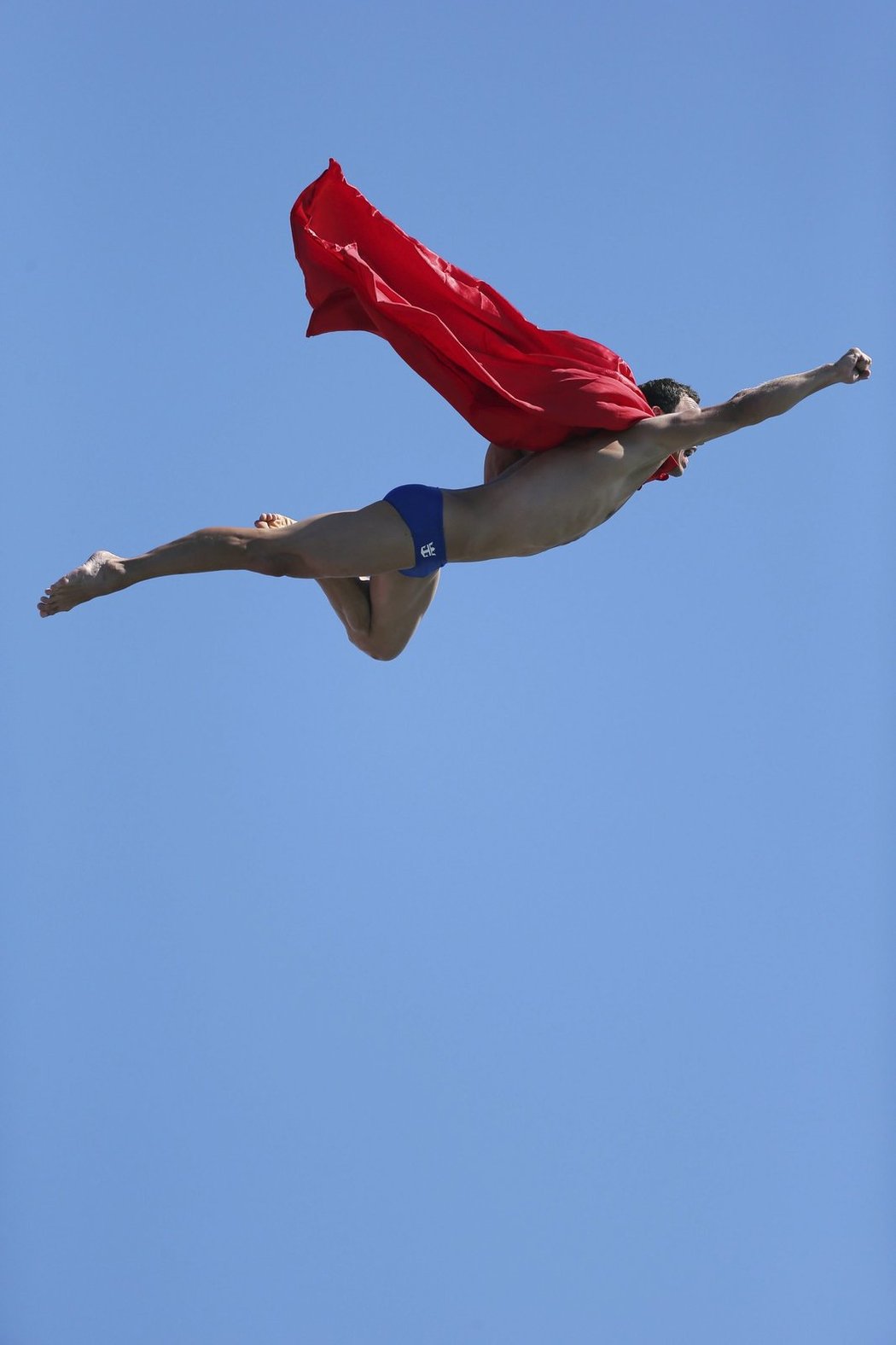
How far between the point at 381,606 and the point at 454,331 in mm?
1800

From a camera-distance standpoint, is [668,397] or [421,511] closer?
[421,511]

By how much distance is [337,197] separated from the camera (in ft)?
33.0

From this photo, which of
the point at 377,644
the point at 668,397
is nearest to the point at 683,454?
the point at 668,397

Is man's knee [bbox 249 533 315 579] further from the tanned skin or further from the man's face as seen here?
the man's face

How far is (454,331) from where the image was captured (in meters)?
9.93

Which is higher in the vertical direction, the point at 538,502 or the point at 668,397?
the point at 668,397

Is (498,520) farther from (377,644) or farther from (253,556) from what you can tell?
(377,644)

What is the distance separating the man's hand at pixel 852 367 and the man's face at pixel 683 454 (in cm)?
86

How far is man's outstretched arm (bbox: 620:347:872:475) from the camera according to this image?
927cm

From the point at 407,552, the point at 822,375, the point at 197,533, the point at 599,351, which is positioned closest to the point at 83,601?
the point at 197,533

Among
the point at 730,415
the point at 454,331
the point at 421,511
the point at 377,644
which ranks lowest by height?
the point at 377,644

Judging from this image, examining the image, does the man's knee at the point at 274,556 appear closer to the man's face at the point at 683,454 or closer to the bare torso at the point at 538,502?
the bare torso at the point at 538,502

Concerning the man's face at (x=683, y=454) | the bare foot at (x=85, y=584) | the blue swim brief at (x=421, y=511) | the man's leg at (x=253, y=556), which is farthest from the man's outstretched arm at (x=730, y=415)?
the bare foot at (x=85, y=584)

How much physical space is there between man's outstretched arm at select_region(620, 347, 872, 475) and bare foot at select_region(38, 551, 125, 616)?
2.84 metres
